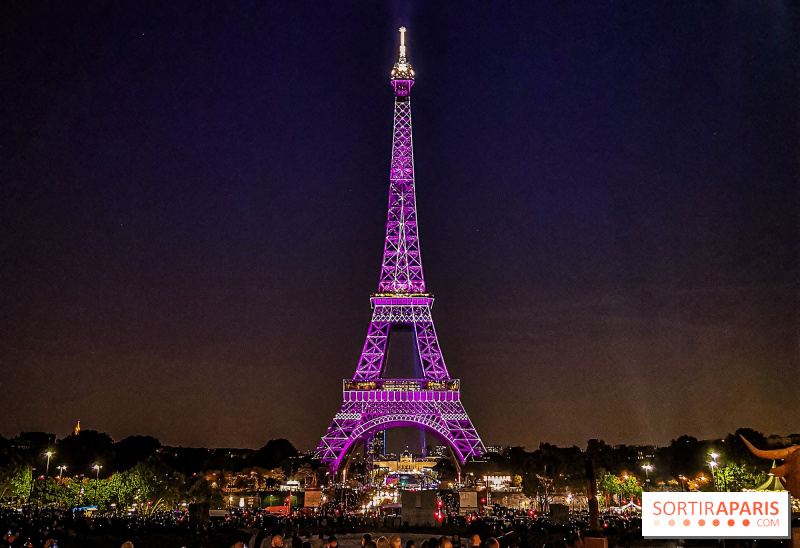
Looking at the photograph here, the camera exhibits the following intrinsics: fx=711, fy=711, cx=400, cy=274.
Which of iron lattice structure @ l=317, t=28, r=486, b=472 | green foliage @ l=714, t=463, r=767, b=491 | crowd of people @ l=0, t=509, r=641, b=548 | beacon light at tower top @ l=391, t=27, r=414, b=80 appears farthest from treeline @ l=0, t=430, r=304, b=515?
beacon light at tower top @ l=391, t=27, r=414, b=80

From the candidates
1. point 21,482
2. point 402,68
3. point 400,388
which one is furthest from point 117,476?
point 402,68

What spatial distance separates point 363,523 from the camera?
131 feet

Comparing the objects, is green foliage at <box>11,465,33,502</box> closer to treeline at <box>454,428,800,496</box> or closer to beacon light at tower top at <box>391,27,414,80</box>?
treeline at <box>454,428,800,496</box>

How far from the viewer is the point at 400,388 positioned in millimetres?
86438

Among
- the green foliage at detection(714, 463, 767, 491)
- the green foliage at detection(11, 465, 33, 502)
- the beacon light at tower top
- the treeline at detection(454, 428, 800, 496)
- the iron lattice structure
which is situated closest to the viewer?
the green foliage at detection(714, 463, 767, 491)

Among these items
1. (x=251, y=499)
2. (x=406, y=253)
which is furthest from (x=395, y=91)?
(x=251, y=499)

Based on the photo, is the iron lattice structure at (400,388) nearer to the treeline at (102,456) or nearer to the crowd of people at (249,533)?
the treeline at (102,456)

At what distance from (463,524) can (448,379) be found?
49162 mm

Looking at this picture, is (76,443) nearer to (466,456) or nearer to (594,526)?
(466,456)

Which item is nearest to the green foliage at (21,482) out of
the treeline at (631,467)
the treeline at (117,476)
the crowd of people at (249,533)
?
the treeline at (117,476)

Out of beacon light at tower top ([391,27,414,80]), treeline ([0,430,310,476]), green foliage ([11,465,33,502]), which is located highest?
beacon light at tower top ([391,27,414,80])

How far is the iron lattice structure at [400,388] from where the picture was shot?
8338cm

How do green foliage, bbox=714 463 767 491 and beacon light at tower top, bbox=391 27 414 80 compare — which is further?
beacon light at tower top, bbox=391 27 414 80

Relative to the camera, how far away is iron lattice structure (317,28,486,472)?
8338 centimetres
